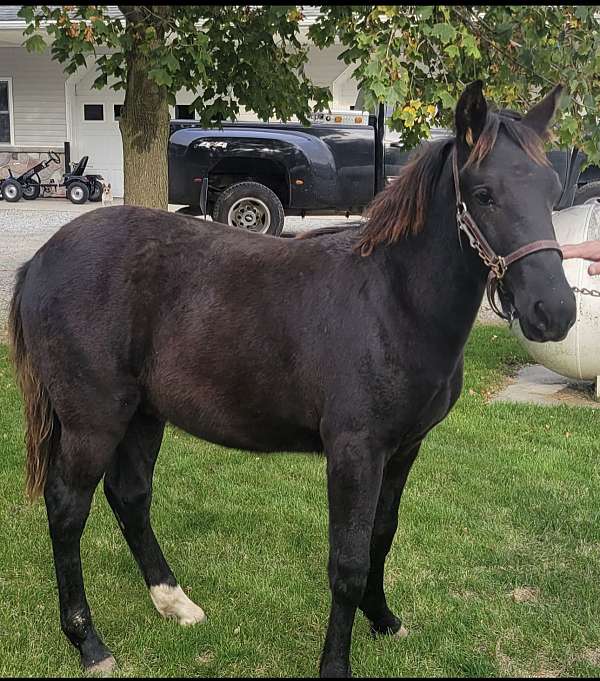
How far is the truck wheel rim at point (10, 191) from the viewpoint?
63.7 ft

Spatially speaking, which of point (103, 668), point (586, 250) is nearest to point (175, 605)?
point (103, 668)

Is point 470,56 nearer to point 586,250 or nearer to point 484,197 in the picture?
point 586,250

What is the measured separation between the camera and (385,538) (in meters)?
3.09

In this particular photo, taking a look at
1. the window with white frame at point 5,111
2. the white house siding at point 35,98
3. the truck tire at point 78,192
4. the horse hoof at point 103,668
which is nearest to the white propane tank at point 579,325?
A: the horse hoof at point 103,668

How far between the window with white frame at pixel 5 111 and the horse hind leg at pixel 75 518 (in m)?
21.1

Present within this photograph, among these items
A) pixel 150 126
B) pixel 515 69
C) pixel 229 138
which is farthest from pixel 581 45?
pixel 229 138

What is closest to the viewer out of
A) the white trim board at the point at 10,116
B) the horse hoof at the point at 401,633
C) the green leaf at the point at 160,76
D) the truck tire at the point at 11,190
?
the horse hoof at the point at 401,633

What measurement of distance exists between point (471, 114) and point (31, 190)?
19.6 m

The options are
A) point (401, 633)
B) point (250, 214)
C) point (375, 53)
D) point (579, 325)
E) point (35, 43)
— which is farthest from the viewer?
point (250, 214)

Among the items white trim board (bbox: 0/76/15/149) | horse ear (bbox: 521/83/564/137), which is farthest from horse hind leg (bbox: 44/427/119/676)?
white trim board (bbox: 0/76/15/149)

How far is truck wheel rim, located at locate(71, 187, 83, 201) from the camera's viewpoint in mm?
18766

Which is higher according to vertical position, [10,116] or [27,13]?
[10,116]

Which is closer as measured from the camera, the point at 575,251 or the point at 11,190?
the point at 575,251

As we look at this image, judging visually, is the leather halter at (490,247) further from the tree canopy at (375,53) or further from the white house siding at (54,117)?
the white house siding at (54,117)
